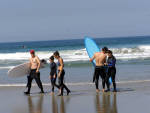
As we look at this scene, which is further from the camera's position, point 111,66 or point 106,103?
point 111,66

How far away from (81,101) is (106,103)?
74cm

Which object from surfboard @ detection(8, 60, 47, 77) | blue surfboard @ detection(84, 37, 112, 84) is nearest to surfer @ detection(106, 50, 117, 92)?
surfboard @ detection(8, 60, 47, 77)

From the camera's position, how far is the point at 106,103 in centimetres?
859

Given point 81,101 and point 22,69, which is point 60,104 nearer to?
point 81,101

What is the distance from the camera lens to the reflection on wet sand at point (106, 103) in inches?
307

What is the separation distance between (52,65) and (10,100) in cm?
159

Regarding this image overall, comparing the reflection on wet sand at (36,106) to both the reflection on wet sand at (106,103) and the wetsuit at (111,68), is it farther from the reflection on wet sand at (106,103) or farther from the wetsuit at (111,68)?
the wetsuit at (111,68)

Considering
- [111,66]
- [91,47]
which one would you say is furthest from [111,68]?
[91,47]

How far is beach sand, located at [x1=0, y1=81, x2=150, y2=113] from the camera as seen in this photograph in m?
7.99

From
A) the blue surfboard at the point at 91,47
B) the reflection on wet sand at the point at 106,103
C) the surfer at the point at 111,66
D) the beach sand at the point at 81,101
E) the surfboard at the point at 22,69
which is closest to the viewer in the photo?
the reflection on wet sand at the point at 106,103

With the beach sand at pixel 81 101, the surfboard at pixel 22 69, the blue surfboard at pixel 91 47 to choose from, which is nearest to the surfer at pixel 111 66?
the beach sand at pixel 81 101

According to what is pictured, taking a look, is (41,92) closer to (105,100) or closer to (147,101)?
(105,100)

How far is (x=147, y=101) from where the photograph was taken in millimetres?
8641

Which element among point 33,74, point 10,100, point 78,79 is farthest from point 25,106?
point 78,79
